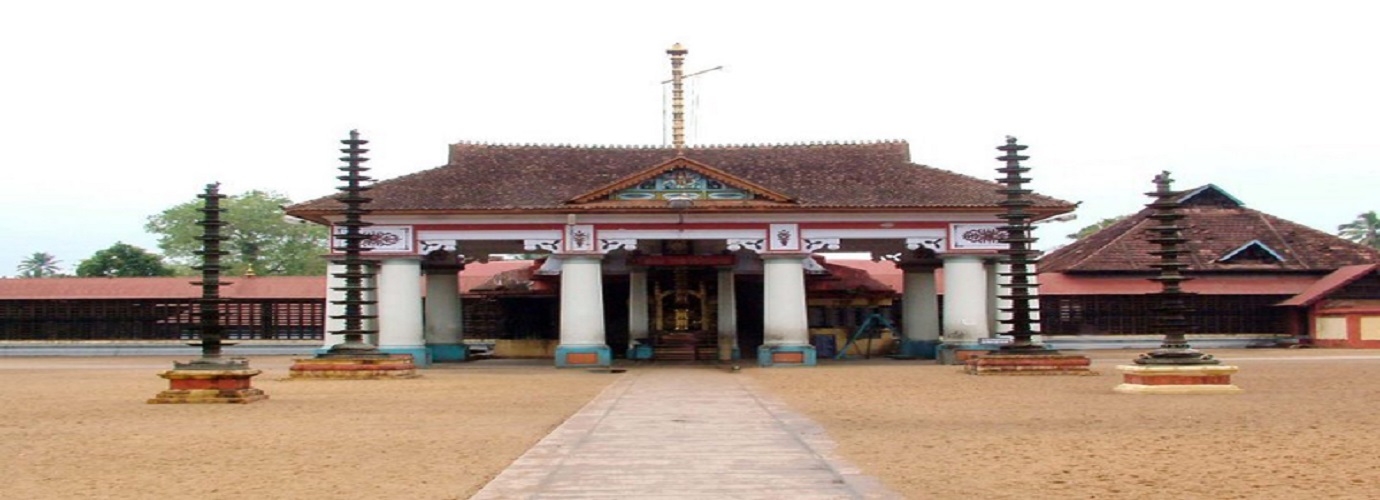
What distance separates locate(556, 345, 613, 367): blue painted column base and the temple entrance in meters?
5.04

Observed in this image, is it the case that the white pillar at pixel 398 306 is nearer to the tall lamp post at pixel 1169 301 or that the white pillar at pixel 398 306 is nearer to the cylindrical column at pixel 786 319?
the cylindrical column at pixel 786 319

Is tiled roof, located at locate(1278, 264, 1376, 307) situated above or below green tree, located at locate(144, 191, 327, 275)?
below

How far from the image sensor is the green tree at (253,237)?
73.6m

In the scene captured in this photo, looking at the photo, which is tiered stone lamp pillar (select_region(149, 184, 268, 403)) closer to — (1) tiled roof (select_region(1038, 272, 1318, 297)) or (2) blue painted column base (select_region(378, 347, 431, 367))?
(2) blue painted column base (select_region(378, 347, 431, 367))

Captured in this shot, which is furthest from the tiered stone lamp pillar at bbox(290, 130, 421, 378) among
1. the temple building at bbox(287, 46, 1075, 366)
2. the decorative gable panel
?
the decorative gable panel

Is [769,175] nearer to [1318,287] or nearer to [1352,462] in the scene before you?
[1318,287]

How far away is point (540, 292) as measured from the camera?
132 ft

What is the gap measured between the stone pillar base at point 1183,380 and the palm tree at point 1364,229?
72.3 m

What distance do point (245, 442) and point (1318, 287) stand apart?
38.7 meters

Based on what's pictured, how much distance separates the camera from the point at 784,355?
32.5 m

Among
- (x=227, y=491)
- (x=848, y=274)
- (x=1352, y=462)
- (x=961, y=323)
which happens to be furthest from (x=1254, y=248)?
(x=227, y=491)

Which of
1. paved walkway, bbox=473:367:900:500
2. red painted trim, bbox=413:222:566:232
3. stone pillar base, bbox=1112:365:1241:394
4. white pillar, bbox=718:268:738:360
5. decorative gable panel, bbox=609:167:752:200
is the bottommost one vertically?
paved walkway, bbox=473:367:900:500

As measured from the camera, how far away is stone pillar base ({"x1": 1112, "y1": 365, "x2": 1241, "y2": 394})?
66.8ft

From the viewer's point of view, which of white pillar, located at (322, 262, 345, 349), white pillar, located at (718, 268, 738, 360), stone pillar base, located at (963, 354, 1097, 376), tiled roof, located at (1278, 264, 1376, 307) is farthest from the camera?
tiled roof, located at (1278, 264, 1376, 307)
